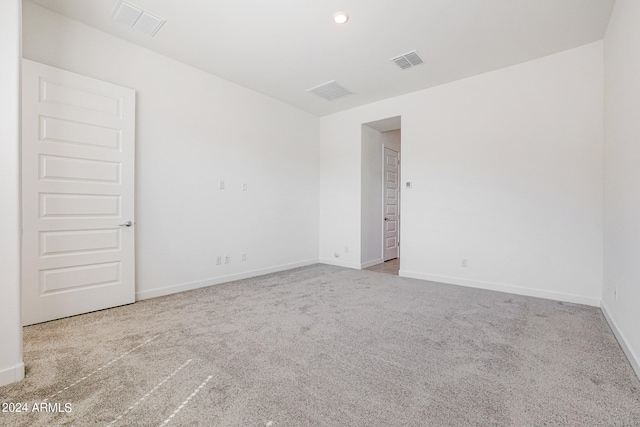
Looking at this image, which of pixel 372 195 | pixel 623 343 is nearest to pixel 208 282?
pixel 372 195

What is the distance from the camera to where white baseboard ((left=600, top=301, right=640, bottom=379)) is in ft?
6.22

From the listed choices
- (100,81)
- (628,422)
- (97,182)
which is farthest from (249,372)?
(100,81)

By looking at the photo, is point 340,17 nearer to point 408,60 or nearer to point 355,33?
point 355,33

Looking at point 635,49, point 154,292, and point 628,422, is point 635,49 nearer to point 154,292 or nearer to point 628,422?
point 628,422

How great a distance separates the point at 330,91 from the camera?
4.59 metres

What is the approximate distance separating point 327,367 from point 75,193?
297cm

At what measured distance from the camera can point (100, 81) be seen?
3.01 m

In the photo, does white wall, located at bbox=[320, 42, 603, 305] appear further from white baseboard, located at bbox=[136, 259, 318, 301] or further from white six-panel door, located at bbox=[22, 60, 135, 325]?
white six-panel door, located at bbox=[22, 60, 135, 325]

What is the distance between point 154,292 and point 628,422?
13.7 ft

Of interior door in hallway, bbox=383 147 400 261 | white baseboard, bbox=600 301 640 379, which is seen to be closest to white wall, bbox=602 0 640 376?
white baseboard, bbox=600 301 640 379

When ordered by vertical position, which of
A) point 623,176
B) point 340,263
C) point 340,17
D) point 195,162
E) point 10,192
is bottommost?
point 340,263

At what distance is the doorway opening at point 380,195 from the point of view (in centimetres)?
539

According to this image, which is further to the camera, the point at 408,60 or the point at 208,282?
the point at 208,282

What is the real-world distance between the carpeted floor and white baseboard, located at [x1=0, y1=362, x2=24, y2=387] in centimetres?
5
